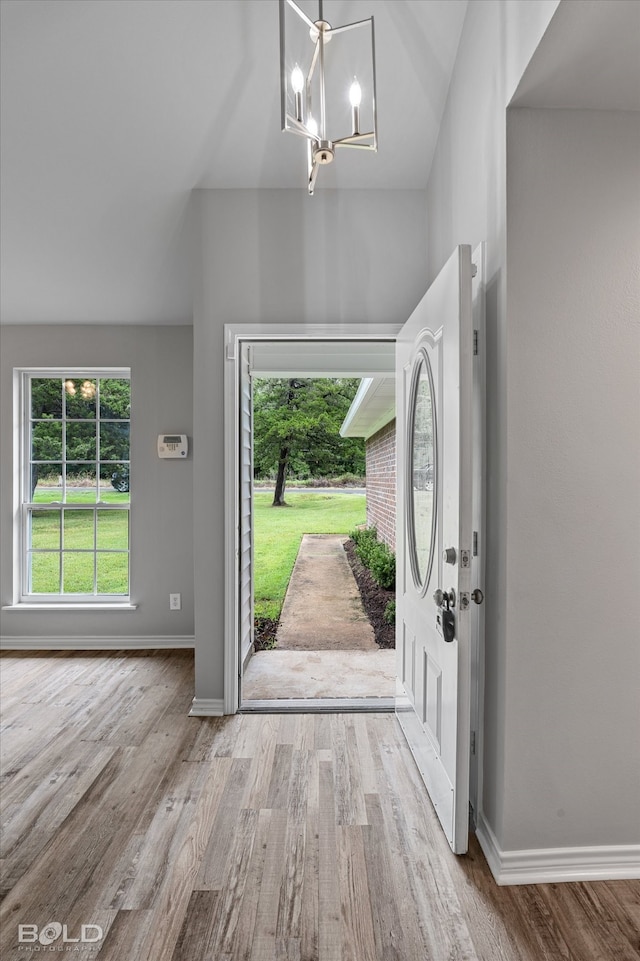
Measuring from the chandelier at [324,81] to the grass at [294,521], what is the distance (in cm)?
685

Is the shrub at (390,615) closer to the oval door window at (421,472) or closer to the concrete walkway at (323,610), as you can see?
the concrete walkway at (323,610)

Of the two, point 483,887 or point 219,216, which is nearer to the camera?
point 483,887

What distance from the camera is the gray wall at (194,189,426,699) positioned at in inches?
111

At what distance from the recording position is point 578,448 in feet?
5.49

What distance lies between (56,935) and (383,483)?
6.57 m

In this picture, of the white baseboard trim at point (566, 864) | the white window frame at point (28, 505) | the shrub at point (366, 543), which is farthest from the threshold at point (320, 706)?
the shrub at point (366, 543)

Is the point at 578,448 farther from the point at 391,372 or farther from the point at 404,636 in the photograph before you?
the point at 391,372

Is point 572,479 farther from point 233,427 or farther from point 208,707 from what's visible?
point 208,707

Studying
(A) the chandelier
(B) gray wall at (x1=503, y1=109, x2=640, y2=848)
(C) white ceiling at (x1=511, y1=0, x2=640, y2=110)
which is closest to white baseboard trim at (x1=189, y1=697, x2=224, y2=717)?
(B) gray wall at (x1=503, y1=109, x2=640, y2=848)

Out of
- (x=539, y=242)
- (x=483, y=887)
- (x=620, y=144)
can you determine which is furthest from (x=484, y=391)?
(x=483, y=887)

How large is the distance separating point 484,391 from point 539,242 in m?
0.48

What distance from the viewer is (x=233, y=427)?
285cm

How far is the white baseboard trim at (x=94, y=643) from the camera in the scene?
408 cm

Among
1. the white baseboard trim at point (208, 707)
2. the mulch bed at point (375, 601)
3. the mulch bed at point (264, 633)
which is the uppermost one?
the white baseboard trim at point (208, 707)
